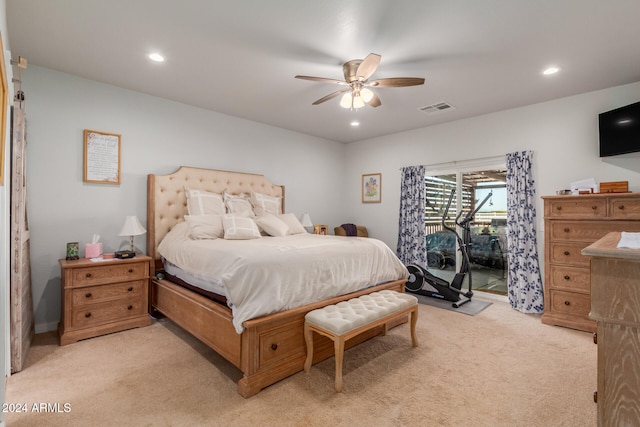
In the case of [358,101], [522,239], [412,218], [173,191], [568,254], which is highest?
[358,101]

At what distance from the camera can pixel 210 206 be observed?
387 centimetres

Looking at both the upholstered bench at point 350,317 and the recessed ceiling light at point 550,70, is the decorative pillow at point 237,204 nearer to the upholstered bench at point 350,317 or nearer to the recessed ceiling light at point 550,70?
the upholstered bench at point 350,317

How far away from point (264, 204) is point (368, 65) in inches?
100

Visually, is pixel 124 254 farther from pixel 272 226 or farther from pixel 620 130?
pixel 620 130

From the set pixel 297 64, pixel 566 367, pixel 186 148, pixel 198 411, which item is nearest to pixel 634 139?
pixel 566 367

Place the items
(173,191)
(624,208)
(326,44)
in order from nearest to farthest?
1. (326,44)
2. (624,208)
3. (173,191)

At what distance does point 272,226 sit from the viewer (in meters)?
3.82

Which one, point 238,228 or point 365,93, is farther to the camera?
point 238,228

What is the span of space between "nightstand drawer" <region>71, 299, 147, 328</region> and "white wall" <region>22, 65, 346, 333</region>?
54 centimetres

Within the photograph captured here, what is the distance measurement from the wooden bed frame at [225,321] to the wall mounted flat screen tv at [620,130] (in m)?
2.63

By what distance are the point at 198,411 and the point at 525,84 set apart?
4.24 metres

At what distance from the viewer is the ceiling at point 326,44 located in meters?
2.11

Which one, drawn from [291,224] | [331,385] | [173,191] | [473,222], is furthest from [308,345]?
[473,222]

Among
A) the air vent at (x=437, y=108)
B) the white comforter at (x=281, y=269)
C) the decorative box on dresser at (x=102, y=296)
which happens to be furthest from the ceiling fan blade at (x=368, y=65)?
the decorative box on dresser at (x=102, y=296)
